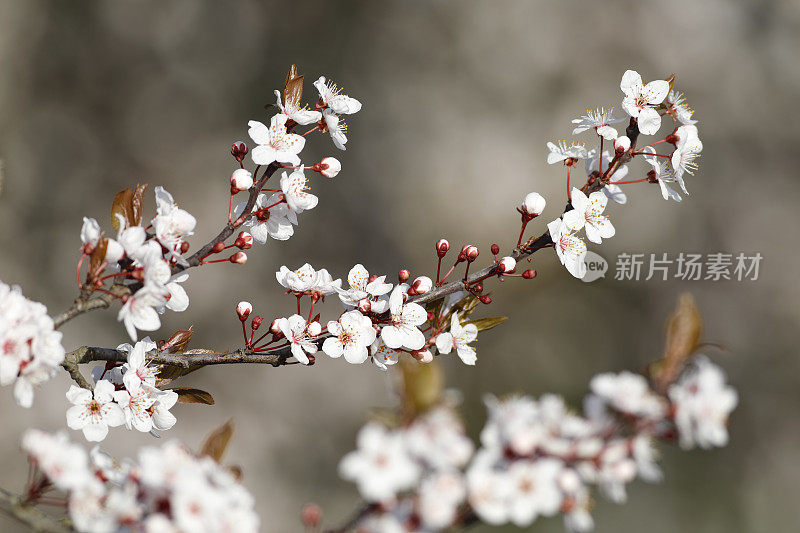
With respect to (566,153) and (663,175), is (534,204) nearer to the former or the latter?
(566,153)

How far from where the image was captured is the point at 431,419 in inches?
21.0

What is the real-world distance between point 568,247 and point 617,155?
0.44ft

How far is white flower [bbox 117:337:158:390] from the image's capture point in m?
0.84

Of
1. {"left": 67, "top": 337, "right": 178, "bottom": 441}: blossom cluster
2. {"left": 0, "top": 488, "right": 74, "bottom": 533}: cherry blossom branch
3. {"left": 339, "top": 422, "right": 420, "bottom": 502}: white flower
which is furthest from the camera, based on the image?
{"left": 67, "top": 337, "right": 178, "bottom": 441}: blossom cluster

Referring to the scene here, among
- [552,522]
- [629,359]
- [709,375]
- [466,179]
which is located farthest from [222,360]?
[629,359]

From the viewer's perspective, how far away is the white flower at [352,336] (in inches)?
34.9

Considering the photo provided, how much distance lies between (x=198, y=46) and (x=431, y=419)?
3159mm

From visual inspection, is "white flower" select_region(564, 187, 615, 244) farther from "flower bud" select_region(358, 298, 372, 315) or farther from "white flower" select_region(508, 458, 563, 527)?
"white flower" select_region(508, 458, 563, 527)

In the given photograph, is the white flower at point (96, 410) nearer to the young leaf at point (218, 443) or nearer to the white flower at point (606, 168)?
the young leaf at point (218, 443)

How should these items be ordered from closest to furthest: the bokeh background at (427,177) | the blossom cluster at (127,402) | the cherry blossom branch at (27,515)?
the cherry blossom branch at (27,515), the blossom cluster at (127,402), the bokeh background at (427,177)

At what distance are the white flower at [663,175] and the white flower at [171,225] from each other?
569 millimetres

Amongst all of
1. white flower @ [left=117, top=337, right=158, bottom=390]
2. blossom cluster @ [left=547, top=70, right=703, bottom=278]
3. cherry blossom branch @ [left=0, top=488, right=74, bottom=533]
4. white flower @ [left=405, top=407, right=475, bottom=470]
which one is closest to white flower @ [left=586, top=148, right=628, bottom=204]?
blossom cluster @ [left=547, top=70, right=703, bottom=278]

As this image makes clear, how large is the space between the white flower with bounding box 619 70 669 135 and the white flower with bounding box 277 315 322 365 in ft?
1.62

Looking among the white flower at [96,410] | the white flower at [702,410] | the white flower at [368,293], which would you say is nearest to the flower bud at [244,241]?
the white flower at [368,293]
